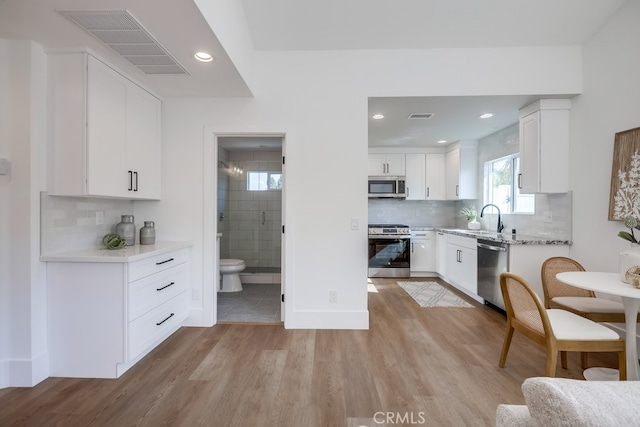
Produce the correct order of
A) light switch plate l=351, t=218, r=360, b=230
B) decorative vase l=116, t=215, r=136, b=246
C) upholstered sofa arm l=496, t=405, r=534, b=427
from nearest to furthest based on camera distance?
1. upholstered sofa arm l=496, t=405, r=534, b=427
2. decorative vase l=116, t=215, r=136, b=246
3. light switch plate l=351, t=218, r=360, b=230

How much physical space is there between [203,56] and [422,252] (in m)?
4.29

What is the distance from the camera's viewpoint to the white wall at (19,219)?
1.99m

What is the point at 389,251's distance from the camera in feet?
16.2

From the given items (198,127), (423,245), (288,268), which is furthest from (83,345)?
(423,245)

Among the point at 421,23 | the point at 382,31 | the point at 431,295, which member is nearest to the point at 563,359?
the point at 431,295

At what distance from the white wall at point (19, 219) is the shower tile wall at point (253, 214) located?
330cm

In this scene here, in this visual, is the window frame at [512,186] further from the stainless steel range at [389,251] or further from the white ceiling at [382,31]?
the stainless steel range at [389,251]

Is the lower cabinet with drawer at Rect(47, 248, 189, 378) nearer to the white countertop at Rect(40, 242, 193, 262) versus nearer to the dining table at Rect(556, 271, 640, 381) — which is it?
the white countertop at Rect(40, 242, 193, 262)

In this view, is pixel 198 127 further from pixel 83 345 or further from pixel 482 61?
pixel 482 61

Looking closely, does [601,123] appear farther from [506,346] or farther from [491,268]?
[506,346]

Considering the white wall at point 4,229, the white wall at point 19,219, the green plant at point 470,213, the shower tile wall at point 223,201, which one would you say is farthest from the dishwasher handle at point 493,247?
the white wall at point 4,229

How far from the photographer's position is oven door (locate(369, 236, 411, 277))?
4.93m

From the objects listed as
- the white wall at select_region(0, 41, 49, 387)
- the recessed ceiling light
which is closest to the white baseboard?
the white wall at select_region(0, 41, 49, 387)

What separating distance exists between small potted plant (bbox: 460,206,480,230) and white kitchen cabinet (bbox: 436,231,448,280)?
441 mm
